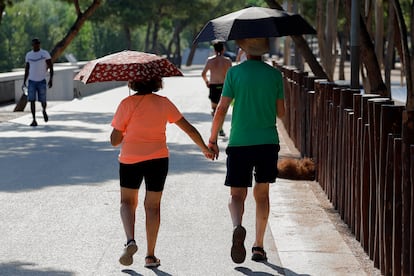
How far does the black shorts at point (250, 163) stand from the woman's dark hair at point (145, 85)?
788 millimetres

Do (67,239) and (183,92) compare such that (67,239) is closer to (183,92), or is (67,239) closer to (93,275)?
(93,275)

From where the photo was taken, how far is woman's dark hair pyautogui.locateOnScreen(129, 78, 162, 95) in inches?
330

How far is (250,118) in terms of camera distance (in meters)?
8.70

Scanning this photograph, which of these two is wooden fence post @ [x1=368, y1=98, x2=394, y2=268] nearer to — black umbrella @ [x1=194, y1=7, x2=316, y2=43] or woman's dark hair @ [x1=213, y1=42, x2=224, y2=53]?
black umbrella @ [x1=194, y1=7, x2=316, y2=43]

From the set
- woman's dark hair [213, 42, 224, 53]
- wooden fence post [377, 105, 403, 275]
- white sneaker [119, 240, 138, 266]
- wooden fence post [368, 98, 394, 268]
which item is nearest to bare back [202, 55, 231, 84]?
woman's dark hair [213, 42, 224, 53]

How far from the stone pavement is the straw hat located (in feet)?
5.24

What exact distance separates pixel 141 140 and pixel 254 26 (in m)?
1.28

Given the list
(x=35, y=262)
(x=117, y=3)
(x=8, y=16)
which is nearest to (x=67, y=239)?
(x=35, y=262)

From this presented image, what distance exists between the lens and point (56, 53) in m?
30.4

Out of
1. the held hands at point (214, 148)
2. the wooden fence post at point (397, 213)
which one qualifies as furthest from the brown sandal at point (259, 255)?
the wooden fence post at point (397, 213)

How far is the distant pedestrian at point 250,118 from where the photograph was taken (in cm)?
870

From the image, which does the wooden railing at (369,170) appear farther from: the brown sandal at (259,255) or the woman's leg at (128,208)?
the woman's leg at (128,208)

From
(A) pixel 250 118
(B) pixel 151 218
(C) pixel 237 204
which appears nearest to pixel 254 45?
(A) pixel 250 118

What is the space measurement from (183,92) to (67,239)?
2963cm
